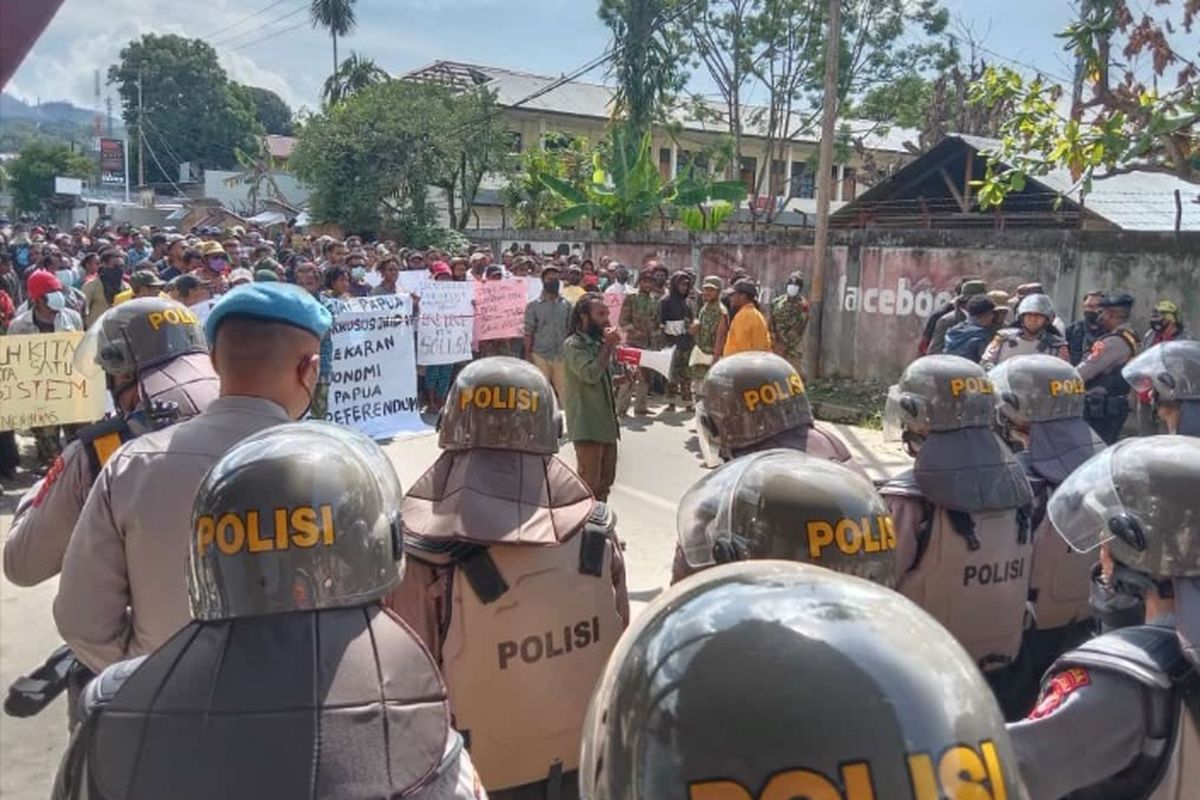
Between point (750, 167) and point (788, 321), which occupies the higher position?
point (750, 167)

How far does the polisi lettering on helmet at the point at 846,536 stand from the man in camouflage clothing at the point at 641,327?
8566 millimetres

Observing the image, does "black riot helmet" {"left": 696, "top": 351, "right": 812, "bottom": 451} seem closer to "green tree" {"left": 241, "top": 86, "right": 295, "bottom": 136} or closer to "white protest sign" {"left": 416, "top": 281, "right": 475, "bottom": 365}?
"white protest sign" {"left": 416, "top": 281, "right": 475, "bottom": 365}

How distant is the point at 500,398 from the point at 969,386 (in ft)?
5.32

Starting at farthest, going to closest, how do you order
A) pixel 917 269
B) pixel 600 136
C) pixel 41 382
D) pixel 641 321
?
Answer: pixel 600 136 → pixel 917 269 → pixel 641 321 → pixel 41 382

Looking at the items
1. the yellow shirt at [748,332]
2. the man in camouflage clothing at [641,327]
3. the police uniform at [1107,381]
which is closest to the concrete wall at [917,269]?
the man in camouflage clothing at [641,327]

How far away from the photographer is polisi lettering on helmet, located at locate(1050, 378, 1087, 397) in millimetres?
3742

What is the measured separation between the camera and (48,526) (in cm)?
242

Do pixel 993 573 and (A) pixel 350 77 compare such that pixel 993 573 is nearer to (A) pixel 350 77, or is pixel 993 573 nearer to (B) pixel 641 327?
(B) pixel 641 327

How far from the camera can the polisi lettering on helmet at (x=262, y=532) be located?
153cm

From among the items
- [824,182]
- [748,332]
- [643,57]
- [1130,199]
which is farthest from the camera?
[643,57]

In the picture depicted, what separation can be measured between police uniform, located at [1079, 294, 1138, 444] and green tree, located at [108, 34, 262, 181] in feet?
226

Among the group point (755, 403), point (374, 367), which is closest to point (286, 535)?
point (755, 403)

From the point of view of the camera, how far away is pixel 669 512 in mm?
7332

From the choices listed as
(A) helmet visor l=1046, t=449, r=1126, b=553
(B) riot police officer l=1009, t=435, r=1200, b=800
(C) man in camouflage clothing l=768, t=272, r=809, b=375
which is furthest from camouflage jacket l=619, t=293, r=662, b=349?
(B) riot police officer l=1009, t=435, r=1200, b=800
